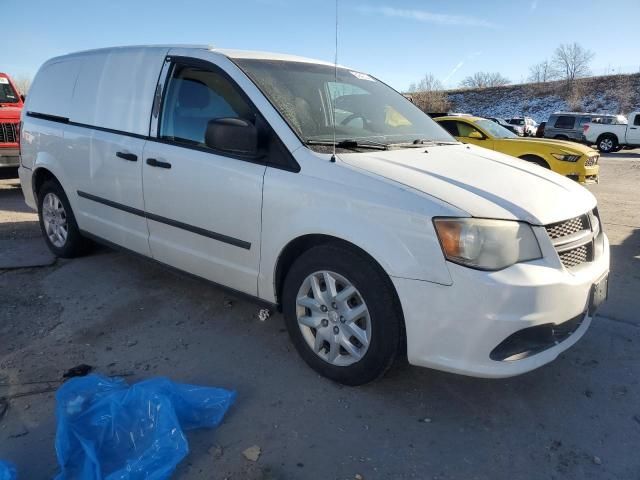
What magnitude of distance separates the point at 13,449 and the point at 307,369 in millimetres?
1518

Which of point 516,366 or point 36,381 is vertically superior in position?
point 516,366

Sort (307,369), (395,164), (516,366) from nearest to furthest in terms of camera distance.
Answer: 1. (516,366)
2. (395,164)
3. (307,369)

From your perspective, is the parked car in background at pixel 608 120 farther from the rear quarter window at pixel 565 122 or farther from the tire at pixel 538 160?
the tire at pixel 538 160

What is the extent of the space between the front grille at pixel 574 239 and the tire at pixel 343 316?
0.86 meters

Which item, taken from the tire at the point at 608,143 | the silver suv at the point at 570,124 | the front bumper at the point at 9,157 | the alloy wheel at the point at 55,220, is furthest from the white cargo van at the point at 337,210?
the tire at the point at 608,143

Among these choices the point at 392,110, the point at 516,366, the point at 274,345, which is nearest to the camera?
the point at 516,366

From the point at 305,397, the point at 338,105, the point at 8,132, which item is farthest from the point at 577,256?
the point at 8,132

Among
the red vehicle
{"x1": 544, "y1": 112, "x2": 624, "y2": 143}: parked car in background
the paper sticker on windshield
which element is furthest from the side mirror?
{"x1": 544, "y1": 112, "x2": 624, "y2": 143}: parked car in background

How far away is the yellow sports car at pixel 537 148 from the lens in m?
9.25

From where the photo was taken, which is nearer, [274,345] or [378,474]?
[378,474]

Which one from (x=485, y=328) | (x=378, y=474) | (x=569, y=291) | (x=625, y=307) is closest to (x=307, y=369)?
(x=378, y=474)

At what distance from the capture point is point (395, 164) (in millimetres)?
2758

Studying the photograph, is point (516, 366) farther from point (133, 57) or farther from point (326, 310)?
point (133, 57)

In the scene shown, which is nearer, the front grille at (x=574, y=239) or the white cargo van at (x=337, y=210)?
the white cargo van at (x=337, y=210)
